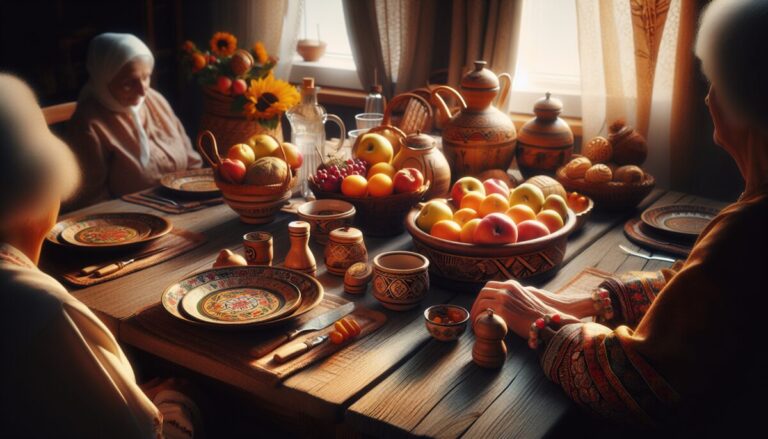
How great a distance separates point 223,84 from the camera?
7.84ft

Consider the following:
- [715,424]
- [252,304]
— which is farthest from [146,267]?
[715,424]

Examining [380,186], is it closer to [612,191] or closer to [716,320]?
[612,191]

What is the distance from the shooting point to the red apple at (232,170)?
182cm

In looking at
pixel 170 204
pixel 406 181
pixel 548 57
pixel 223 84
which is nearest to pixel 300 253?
pixel 406 181

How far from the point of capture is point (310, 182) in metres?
1.87

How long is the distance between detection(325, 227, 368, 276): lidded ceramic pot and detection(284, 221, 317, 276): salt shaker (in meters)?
0.05

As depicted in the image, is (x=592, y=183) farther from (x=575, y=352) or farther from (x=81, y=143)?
(x=81, y=143)

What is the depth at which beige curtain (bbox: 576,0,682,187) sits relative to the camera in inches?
103

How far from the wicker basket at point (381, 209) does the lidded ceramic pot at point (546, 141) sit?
20.2 inches

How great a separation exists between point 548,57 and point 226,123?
1609 millimetres

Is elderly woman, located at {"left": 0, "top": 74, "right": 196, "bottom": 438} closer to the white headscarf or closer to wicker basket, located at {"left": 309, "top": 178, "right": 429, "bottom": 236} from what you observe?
wicker basket, located at {"left": 309, "top": 178, "right": 429, "bottom": 236}

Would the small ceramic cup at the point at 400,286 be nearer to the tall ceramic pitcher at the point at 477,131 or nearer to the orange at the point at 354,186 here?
the orange at the point at 354,186

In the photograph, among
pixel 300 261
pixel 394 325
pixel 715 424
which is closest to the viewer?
pixel 715 424

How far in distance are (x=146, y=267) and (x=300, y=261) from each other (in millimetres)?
365
